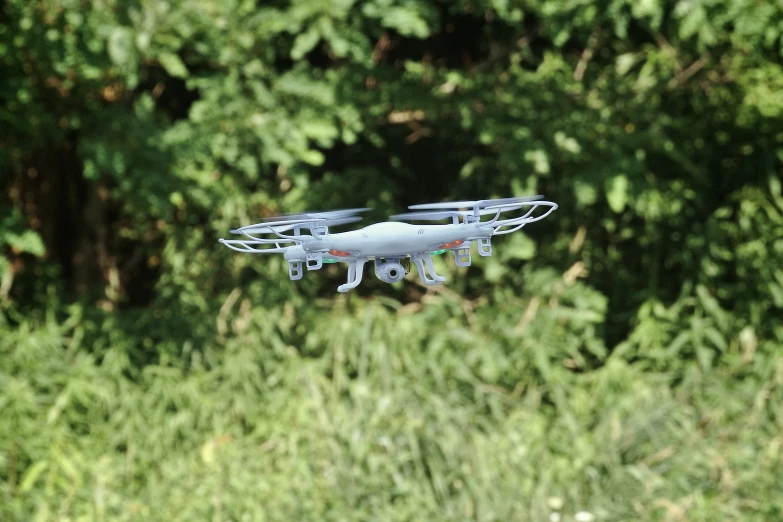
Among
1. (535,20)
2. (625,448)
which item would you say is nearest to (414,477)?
(625,448)

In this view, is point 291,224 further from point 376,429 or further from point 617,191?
point 617,191

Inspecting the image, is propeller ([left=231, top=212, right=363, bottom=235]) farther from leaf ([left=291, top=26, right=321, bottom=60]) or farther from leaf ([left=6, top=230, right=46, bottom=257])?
leaf ([left=6, top=230, right=46, bottom=257])

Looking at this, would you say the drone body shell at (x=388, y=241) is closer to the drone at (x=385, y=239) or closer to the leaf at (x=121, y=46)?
the drone at (x=385, y=239)

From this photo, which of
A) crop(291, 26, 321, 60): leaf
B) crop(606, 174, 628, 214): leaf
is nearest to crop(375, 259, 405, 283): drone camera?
crop(291, 26, 321, 60): leaf

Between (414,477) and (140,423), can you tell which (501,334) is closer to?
(414,477)

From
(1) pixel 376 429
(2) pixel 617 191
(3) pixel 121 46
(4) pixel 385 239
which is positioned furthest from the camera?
(2) pixel 617 191

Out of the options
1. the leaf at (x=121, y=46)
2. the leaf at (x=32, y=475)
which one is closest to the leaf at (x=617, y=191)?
the leaf at (x=121, y=46)

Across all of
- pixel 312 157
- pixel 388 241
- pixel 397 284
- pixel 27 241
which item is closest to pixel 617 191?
A: pixel 397 284

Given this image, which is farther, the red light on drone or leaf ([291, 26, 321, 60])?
leaf ([291, 26, 321, 60])
